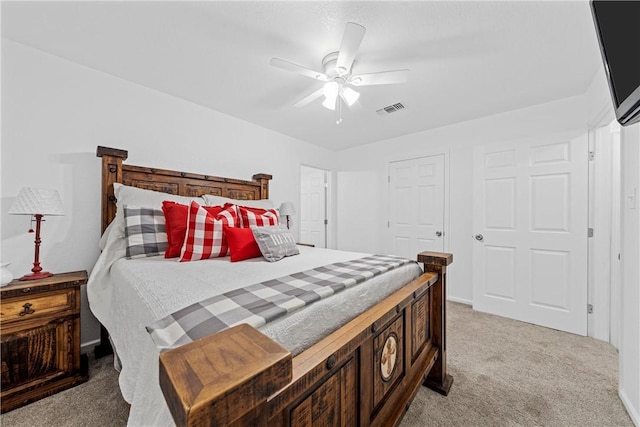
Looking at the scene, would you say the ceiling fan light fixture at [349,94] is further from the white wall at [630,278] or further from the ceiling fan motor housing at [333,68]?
the white wall at [630,278]

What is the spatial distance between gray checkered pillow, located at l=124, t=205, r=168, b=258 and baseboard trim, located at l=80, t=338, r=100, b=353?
0.94 m

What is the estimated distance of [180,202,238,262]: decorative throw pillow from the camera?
1.74 metres

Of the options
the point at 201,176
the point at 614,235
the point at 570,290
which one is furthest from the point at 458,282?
the point at 201,176

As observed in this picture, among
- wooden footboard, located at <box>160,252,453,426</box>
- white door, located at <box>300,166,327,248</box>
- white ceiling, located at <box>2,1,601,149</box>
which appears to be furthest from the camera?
white door, located at <box>300,166,327,248</box>

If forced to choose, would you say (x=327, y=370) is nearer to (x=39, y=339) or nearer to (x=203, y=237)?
(x=203, y=237)

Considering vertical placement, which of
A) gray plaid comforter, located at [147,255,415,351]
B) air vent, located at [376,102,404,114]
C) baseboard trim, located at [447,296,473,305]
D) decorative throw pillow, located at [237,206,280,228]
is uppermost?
air vent, located at [376,102,404,114]

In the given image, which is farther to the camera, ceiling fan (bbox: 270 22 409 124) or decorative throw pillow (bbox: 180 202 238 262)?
decorative throw pillow (bbox: 180 202 238 262)

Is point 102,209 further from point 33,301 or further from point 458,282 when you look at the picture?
point 458,282

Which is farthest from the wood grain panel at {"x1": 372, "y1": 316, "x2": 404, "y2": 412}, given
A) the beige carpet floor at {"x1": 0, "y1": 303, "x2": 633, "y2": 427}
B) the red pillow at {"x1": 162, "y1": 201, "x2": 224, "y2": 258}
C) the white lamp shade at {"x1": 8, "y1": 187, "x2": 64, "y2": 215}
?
the white lamp shade at {"x1": 8, "y1": 187, "x2": 64, "y2": 215}

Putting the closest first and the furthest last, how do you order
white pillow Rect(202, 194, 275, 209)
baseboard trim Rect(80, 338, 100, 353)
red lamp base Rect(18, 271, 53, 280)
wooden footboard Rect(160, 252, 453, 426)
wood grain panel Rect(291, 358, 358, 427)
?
wooden footboard Rect(160, 252, 453, 426), wood grain panel Rect(291, 358, 358, 427), red lamp base Rect(18, 271, 53, 280), baseboard trim Rect(80, 338, 100, 353), white pillow Rect(202, 194, 275, 209)

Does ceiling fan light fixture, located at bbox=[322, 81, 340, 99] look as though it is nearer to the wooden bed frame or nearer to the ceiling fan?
A: the ceiling fan

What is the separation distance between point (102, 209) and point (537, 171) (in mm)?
4143

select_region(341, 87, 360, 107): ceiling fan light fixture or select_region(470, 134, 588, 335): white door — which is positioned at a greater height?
select_region(341, 87, 360, 107): ceiling fan light fixture

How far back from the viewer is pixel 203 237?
179cm
